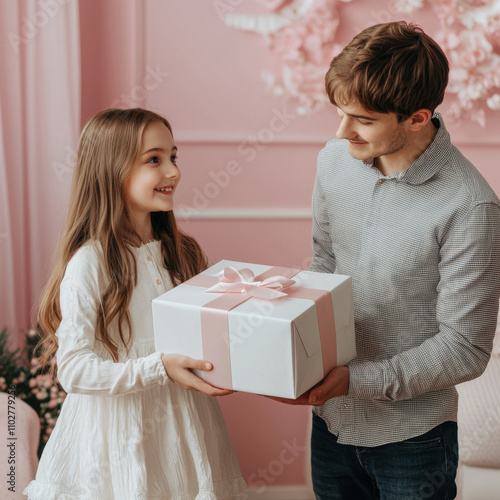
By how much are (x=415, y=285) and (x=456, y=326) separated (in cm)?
11

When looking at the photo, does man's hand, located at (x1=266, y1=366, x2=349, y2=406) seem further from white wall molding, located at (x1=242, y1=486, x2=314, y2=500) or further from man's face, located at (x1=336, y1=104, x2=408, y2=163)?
white wall molding, located at (x1=242, y1=486, x2=314, y2=500)

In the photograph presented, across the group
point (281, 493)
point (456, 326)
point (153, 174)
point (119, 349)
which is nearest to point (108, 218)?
point (153, 174)

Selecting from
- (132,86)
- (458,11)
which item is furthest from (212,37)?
(458,11)

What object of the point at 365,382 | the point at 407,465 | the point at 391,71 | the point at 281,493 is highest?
the point at 391,71

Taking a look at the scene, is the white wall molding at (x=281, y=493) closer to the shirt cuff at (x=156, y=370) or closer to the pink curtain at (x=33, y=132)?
the pink curtain at (x=33, y=132)

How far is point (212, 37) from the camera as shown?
244cm

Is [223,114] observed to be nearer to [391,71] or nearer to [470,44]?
[470,44]

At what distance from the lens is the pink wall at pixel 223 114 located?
242 cm

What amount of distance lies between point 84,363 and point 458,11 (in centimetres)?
185

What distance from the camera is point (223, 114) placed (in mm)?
2502

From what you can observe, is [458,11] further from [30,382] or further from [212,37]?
[30,382]

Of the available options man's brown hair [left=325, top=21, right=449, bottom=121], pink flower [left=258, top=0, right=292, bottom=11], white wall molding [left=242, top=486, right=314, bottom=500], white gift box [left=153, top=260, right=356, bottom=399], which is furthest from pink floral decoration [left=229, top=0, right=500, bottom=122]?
white wall molding [left=242, top=486, right=314, bottom=500]

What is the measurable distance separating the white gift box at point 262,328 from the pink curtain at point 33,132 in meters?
1.06

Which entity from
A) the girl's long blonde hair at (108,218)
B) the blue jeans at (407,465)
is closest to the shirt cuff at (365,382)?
the blue jeans at (407,465)
